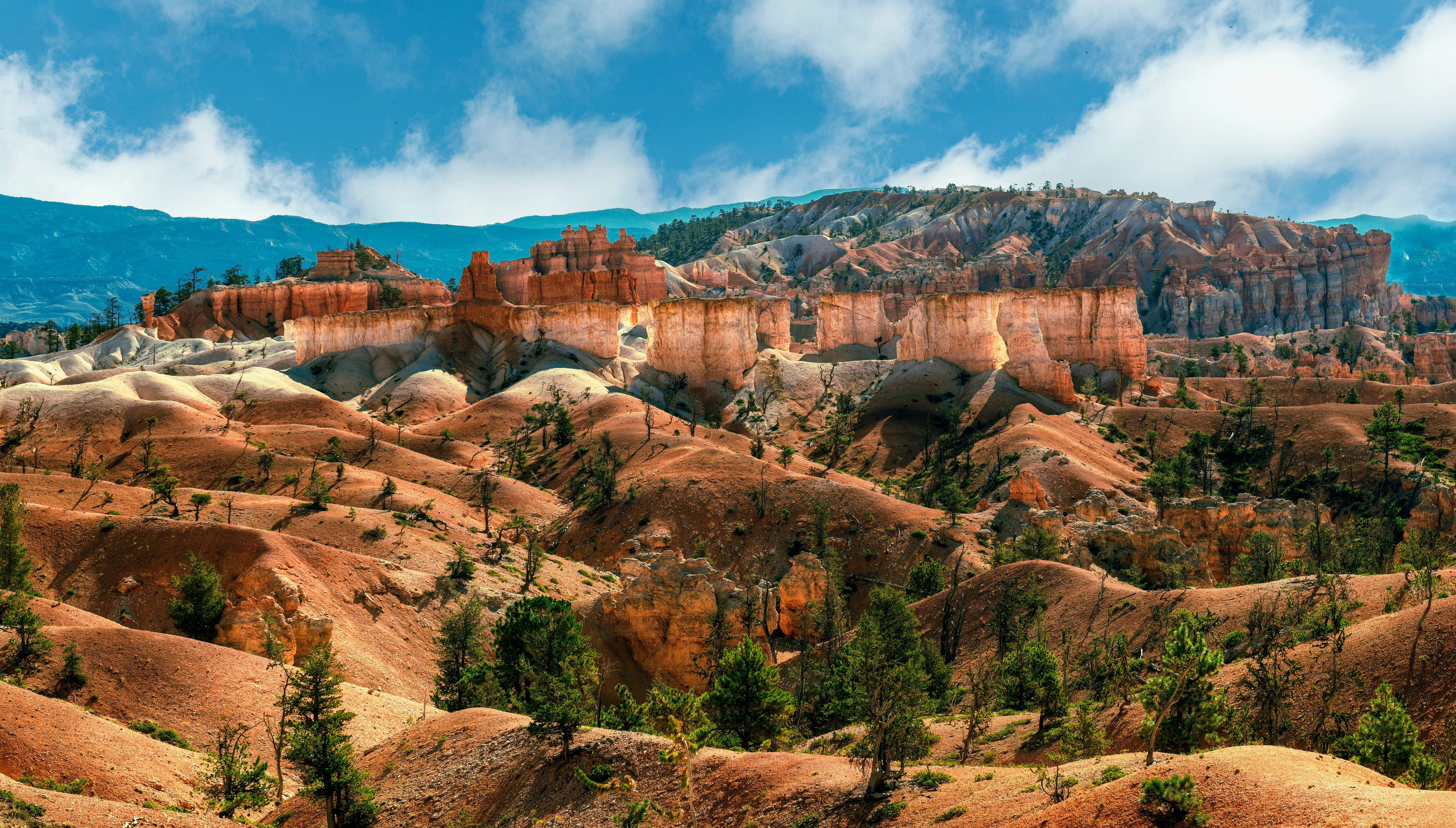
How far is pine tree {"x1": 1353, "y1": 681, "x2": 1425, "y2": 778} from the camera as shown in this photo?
2847cm

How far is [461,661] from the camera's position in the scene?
49.3 metres

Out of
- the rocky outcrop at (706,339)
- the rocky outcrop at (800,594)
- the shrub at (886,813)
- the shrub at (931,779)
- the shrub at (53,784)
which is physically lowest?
the rocky outcrop at (800,594)

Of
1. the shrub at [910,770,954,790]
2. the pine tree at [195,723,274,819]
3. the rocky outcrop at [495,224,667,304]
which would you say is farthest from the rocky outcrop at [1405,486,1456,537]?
the rocky outcrop at [495,224,667,304]

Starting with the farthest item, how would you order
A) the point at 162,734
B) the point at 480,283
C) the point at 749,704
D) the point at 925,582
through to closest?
the point at 480,283, the point at 925,582, the point at 749,704, the point at 162,734

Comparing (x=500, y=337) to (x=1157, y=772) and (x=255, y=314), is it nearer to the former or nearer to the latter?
(x=255, y=314)

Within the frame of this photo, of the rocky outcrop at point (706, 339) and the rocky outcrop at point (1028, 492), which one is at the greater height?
the rocky outcrop at point (706, 339)

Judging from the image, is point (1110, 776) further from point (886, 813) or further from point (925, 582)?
point (925, 582)

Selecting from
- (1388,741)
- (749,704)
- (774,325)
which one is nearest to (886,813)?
(749,704)

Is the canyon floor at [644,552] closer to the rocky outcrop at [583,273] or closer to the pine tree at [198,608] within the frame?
the pine tree at [198,608]

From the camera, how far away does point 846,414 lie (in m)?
118

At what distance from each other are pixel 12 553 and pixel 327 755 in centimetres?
2473

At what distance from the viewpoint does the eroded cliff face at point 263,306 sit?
162m

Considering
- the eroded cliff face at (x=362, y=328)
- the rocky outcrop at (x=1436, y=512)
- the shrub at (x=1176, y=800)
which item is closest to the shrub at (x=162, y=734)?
the shrub at (x=1176, y=800)

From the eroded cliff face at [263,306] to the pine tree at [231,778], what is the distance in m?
128
